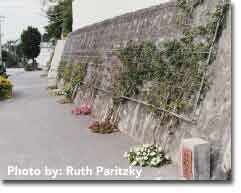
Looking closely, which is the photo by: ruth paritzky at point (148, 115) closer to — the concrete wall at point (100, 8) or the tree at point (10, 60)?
the concrete wall at point (100, 8)

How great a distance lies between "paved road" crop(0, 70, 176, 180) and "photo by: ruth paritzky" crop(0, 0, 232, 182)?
17 mm

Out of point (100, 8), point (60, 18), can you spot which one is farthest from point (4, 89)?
point (60, 18)

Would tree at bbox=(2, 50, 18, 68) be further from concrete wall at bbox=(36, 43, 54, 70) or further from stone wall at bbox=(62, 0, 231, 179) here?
stone wall at bbox=(62, 0, 231, 179)

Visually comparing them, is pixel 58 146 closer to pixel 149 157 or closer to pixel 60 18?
pixel 149 157

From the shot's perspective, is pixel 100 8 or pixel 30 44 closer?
pixel 100 8

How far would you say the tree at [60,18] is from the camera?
83.7ft

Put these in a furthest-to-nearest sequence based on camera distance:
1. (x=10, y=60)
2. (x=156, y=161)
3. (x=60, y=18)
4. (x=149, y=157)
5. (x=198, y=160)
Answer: (x=10, y=60) → (x=60, y=18) → (x=149, y=157) → (x=156, y=161) → (x=198, y=160)

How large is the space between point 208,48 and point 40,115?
621 cm

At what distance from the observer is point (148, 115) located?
253 inches

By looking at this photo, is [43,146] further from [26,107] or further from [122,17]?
[26,107]

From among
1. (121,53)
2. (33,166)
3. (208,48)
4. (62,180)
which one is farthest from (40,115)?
(208,48)

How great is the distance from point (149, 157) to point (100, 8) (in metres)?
9.91

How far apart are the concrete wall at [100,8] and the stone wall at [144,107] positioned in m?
1.27

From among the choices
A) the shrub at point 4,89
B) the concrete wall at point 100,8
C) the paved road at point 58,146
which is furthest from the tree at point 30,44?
the paved road at point 58,146
